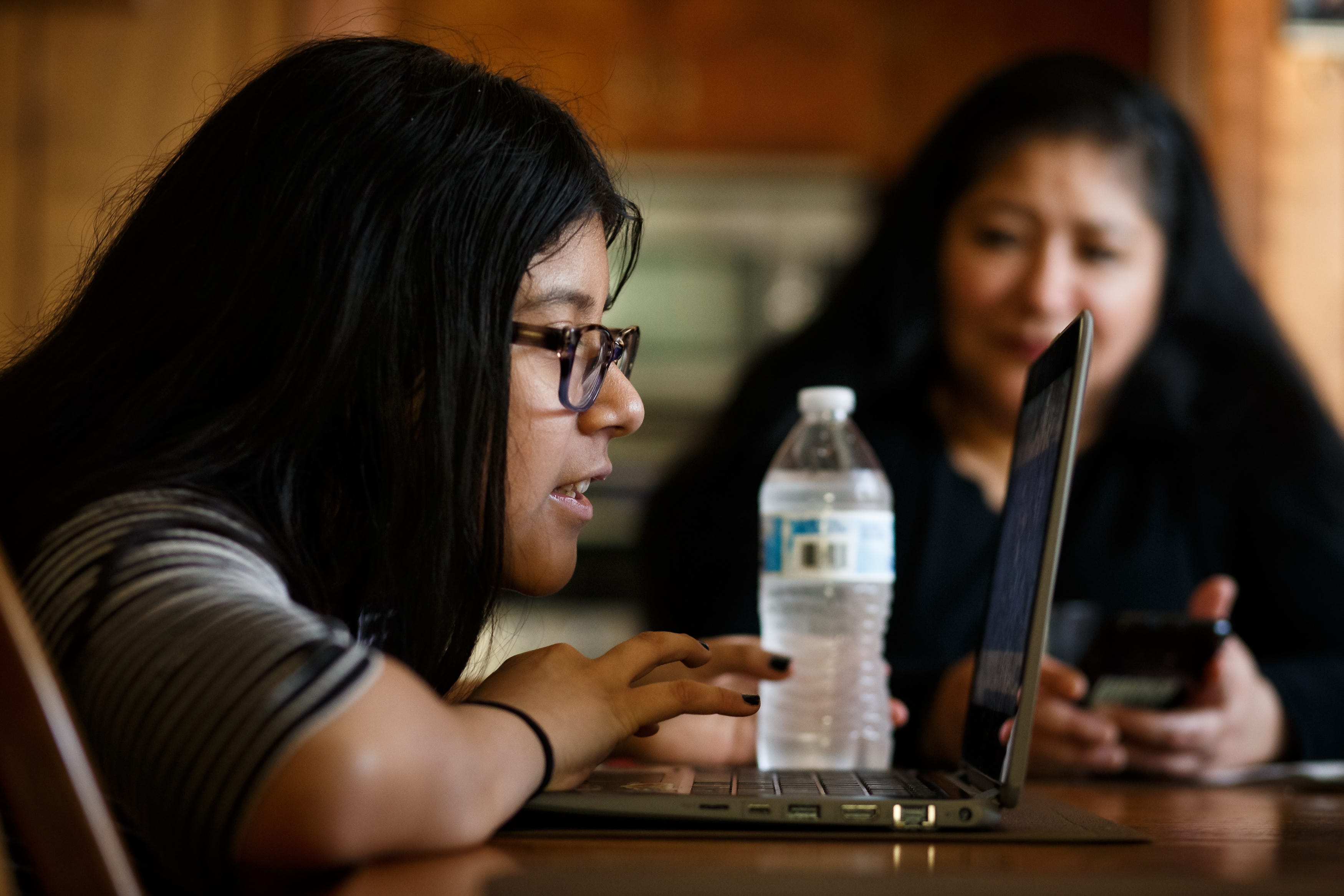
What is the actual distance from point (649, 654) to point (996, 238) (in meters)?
1.05

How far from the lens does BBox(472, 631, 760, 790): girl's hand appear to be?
2.13ft

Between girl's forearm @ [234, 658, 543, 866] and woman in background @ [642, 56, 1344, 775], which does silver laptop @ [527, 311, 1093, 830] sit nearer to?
girl's forearm @ [234, 658, 543, 866]

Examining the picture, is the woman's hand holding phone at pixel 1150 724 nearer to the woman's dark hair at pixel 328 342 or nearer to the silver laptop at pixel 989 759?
the silver laptop at pixel 989 759

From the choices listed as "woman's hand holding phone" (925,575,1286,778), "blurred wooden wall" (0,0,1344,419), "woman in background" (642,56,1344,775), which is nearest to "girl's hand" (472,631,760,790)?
"woman's hand holding phone" (925,575,1286,778)

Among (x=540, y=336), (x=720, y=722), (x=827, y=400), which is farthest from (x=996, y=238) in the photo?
(x=540, y=336)

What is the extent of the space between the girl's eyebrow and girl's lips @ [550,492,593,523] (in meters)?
0.14

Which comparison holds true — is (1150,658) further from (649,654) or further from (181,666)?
(181,666)

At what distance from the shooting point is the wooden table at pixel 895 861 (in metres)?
0.48

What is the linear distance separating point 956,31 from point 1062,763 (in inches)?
112

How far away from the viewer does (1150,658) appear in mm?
1182

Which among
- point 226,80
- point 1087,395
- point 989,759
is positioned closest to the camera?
point 989,759

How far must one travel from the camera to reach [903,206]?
1.72 metres

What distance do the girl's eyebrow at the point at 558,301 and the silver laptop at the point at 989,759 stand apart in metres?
0.32

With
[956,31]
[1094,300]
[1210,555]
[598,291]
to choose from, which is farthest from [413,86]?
[956,31]
